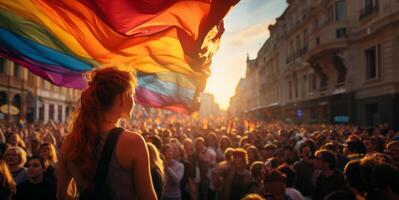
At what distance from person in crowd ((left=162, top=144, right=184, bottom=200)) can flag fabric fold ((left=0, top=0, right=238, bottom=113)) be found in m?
1.68

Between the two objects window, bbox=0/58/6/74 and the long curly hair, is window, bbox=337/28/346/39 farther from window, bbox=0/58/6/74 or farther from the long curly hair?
window, bbox=0/58/6/74

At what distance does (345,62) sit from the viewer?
27922mm

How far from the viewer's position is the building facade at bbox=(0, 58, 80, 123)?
3459 cm

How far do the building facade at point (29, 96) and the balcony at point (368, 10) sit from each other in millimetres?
28876

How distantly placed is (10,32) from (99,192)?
354 centimetres

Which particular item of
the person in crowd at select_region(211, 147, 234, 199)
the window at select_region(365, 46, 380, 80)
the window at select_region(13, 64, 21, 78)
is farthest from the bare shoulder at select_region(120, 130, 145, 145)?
the window at select_region(13, 64, 21, 78)

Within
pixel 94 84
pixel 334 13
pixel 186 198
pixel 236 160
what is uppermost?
pixel 334 13

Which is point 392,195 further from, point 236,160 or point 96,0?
point 96,0

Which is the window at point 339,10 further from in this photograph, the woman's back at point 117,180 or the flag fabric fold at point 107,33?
the woman's back at point 117,180

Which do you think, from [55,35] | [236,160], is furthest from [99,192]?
[236,160]

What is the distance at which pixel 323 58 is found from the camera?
1189 inches

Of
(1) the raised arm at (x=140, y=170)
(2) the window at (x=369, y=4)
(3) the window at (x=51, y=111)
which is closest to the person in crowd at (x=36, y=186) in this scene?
A: (1) the raised arm at (x=140, y=170)

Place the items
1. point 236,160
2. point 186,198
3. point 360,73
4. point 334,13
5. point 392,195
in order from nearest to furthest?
1. point 392,195
2. point 236,160
3. point 186,198
4. point 360,73
5. point 334,13

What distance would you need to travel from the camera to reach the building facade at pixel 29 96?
3459cm
